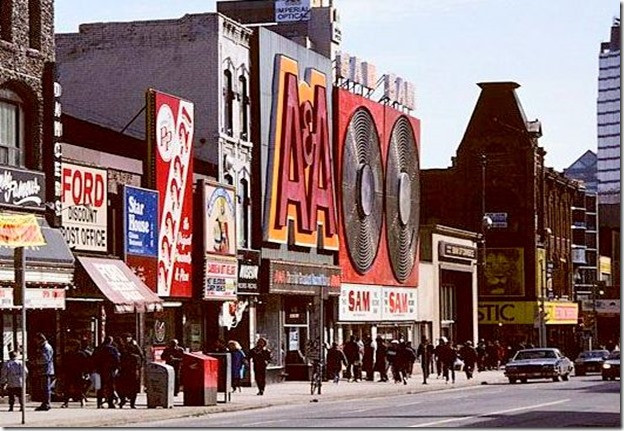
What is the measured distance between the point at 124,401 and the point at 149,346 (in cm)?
1043

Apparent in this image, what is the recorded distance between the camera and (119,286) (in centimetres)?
4941

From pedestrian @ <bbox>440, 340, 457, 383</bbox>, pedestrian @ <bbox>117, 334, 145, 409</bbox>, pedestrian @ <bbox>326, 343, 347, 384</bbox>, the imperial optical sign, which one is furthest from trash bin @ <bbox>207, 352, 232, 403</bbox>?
pedestrian @ <bbox>440, 340, 457, 383</bbox>

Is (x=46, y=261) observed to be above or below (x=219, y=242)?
below

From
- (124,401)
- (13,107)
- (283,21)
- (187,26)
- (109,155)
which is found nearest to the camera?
(124,401)

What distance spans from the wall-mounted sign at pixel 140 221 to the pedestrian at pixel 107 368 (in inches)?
307

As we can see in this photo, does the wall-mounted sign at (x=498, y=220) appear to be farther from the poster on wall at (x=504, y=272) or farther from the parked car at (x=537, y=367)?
the parked car at (x=537, y=367)

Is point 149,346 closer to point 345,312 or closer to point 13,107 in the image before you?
point 13,107

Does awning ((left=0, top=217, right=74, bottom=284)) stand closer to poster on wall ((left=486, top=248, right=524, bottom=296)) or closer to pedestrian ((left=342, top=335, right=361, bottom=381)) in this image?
pedestrian ((left=342, top=335, right=361, bottom=381))

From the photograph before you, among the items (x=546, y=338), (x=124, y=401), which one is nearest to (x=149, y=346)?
(x=124, y=401)

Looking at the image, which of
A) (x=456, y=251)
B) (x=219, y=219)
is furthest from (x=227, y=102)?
(x=456, y=251)

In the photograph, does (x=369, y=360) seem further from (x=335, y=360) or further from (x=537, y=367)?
(x=537, y=367)

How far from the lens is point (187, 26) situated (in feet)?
207

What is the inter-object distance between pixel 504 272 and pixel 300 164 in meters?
45.8

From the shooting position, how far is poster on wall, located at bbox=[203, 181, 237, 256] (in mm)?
59688
